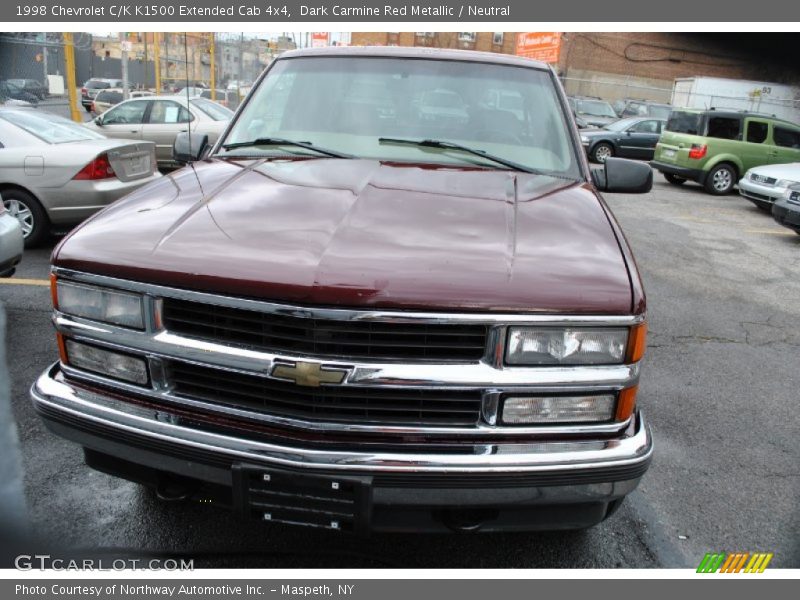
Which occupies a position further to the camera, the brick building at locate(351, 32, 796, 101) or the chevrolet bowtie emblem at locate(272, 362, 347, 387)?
the brick building at locate(351, 32, 796, 101)

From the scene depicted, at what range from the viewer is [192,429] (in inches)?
81.5

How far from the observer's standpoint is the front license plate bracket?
1954 mm

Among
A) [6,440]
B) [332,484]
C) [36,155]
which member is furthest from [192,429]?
[36,155]

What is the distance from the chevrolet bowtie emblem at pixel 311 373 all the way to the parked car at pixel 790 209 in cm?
919

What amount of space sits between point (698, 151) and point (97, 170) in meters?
12.1

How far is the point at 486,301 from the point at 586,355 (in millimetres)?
381

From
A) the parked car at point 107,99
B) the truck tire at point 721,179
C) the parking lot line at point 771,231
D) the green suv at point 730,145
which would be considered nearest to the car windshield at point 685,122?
the green suv at point 730,145

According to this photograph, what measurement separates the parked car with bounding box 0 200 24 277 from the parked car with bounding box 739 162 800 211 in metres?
10.9

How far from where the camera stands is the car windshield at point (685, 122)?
→ 46.0ft

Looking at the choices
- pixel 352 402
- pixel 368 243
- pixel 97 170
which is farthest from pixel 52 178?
pixel 352 402

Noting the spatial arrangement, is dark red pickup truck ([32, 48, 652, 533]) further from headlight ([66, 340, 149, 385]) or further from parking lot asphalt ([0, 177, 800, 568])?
parking lot asphalt ([0, 177, 800, 568])

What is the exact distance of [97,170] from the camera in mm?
6574

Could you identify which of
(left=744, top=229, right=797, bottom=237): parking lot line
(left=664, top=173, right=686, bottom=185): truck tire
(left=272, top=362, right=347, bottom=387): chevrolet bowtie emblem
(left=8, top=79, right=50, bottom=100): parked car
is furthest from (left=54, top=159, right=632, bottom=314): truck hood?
(left=8, top=79, right=50, bottom=100): parked car

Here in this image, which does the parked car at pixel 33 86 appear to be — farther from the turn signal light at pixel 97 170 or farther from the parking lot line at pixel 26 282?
the parking lot line at pixel 26 282
